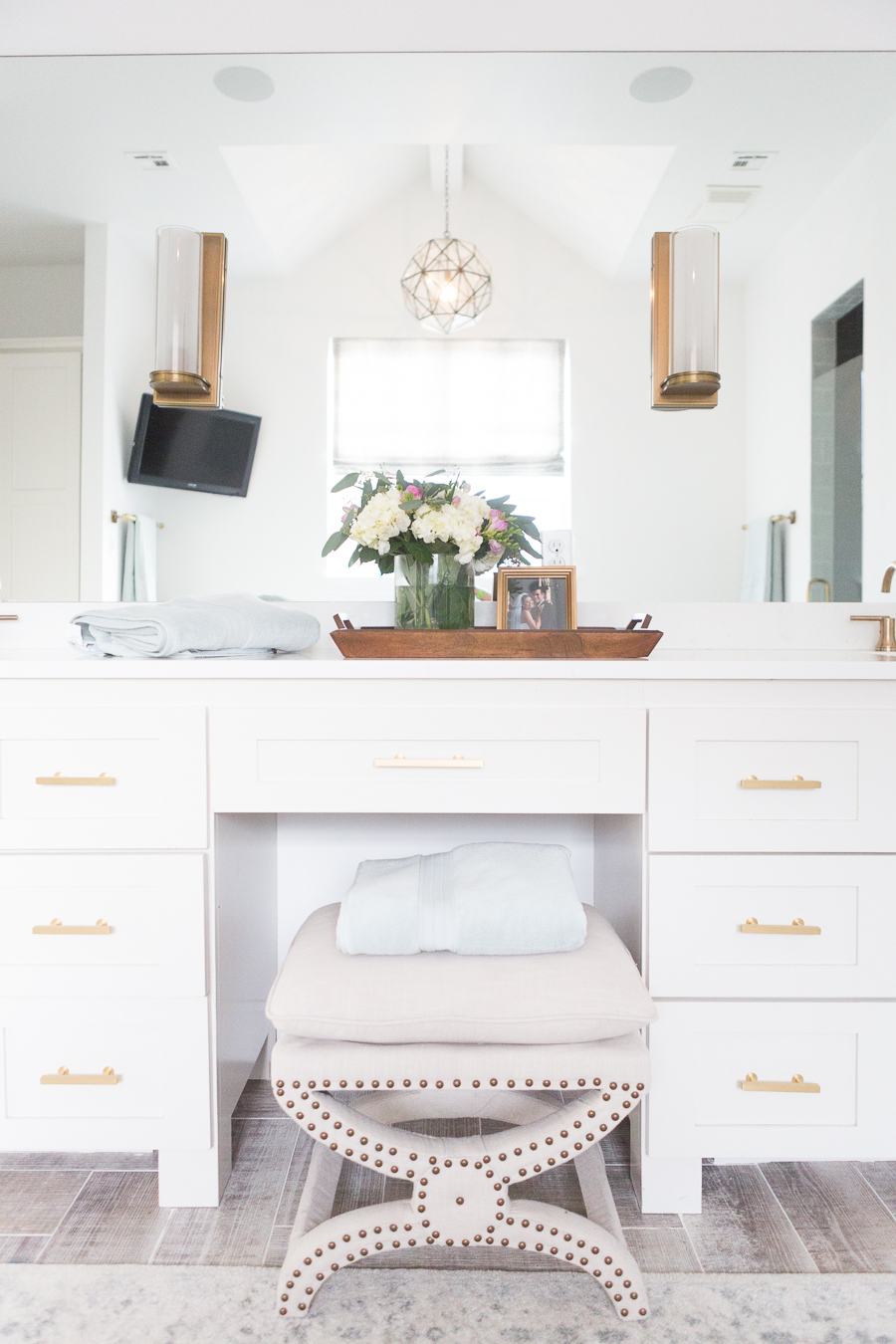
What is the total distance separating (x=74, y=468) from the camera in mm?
1674

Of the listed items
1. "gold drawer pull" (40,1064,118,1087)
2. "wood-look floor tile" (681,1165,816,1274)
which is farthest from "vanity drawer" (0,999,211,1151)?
"wood-look floor tile" (681,1165,816,1274)

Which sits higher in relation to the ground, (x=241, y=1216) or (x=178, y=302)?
(x=178, y=302)

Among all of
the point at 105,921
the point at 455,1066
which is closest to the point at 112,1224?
the point at 105,921

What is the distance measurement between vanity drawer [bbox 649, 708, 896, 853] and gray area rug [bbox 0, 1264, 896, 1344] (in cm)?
60

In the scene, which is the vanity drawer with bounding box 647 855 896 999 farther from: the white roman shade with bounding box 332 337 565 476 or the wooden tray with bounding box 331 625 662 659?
the white roman shade with bounding box 332 337 565 476

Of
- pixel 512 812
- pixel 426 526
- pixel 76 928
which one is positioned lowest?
pixel 76 928

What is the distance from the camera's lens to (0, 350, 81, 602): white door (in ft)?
5.49

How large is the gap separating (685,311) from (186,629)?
116 cm

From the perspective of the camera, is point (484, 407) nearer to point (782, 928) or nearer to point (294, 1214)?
point (782, 928)

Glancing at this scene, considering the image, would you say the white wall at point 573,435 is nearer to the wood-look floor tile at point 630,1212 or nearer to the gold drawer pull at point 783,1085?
the gold drawer pull at point 783,1085

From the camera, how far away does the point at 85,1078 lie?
1.21 meters

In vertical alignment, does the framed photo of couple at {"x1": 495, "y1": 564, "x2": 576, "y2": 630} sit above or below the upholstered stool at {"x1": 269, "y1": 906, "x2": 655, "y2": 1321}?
above

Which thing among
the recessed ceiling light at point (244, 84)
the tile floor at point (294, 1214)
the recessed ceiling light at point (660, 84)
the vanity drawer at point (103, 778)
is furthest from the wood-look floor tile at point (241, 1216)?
the recessed ceiling light at point (660, 84)

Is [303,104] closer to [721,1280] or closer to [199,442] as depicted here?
[199,442]
